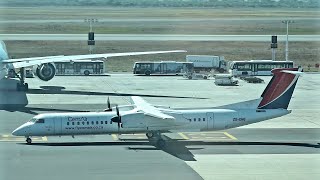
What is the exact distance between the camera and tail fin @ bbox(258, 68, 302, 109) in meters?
39.8

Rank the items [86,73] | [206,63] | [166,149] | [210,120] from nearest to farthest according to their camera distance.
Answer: [166,149], [210,120], [86,73], [206,63]

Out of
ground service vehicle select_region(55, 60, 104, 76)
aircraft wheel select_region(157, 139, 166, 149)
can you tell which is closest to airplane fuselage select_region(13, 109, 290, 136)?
aircraft wheel select_region(157, 139, 166, 149)

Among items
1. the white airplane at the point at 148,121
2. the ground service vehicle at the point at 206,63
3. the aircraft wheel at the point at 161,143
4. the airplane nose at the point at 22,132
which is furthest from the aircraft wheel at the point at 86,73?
the aircraft wheel at the point at 161,143

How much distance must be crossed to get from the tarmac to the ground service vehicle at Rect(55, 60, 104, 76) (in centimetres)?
2068

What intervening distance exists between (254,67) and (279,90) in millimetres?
41004

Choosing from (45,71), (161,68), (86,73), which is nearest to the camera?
(45,71)

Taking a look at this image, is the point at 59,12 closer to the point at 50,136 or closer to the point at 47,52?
the point at 47,52

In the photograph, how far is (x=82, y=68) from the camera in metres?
81.2

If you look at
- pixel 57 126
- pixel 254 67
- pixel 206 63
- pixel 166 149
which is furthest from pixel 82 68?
pixel 166 149

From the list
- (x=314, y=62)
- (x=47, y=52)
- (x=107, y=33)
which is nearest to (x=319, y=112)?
(x=314, y=62)

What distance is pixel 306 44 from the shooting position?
10788cm

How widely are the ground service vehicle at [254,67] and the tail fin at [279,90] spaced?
40.1m

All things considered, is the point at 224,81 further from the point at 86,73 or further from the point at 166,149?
the point at 166,149

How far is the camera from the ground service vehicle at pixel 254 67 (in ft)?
264
